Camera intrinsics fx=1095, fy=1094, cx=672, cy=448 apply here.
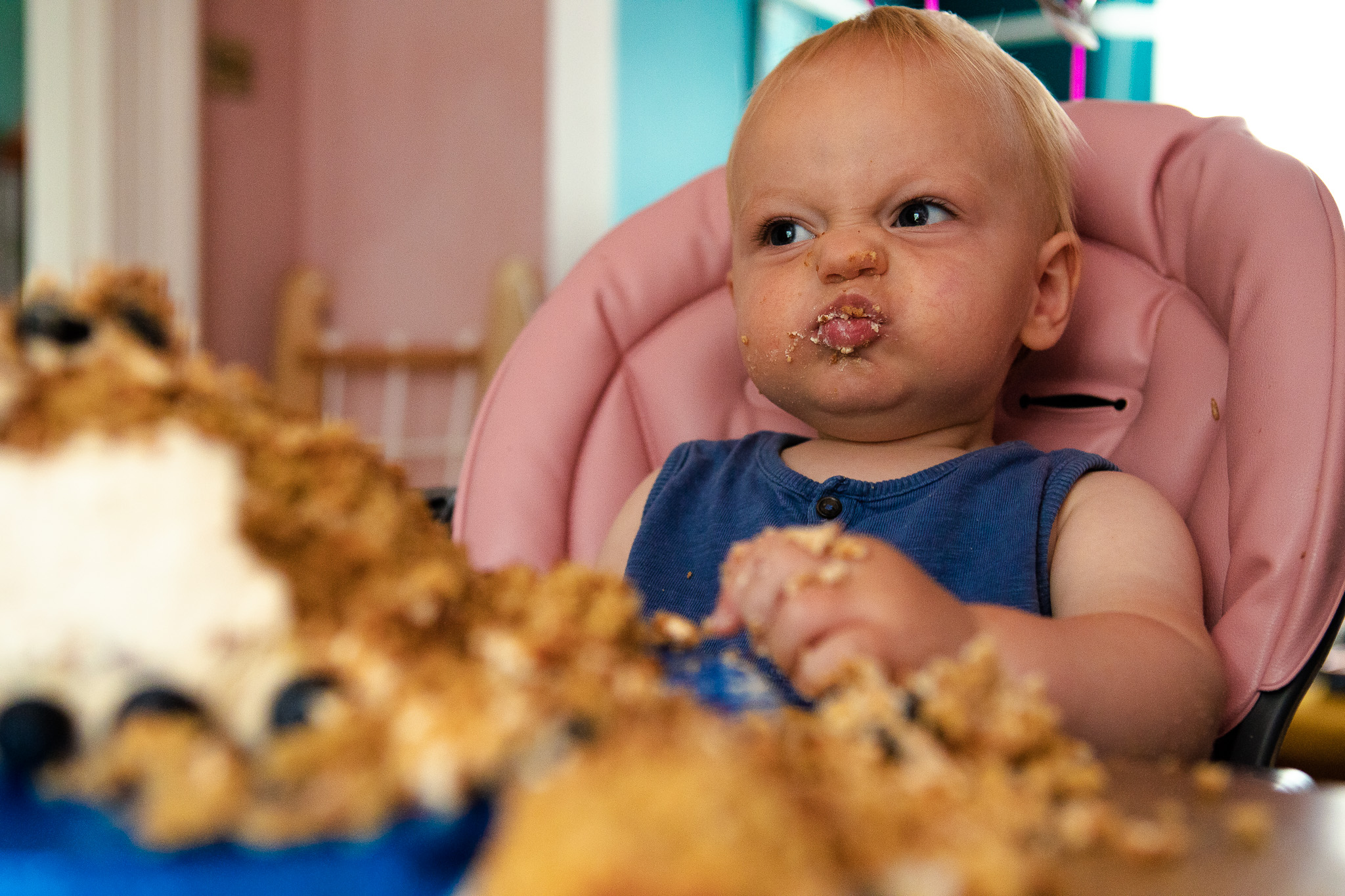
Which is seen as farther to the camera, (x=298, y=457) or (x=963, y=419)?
(x=963, y=419)

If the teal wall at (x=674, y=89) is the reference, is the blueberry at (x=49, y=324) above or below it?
below

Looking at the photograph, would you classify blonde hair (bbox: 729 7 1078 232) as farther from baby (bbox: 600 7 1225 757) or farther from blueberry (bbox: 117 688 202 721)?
blueberry (bbox: 117 688 202 721)

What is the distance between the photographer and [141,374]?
335mm

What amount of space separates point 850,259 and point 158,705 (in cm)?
64

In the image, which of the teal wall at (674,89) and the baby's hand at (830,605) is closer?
the baby's hand at (830,605)

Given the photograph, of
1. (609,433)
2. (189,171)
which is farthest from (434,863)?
(189,171)

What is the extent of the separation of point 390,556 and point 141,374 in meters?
0.09

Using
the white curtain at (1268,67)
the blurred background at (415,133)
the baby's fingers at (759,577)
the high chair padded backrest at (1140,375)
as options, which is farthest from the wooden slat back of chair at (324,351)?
the baby's fingers at (759,577)

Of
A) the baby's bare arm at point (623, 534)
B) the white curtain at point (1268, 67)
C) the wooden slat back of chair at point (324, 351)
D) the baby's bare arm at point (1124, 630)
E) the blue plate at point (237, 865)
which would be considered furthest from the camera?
the wooden slat back of chair at point (324, 351)

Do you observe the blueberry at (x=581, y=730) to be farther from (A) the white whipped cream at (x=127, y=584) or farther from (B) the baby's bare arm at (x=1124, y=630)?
(B) the baby's bare arm at (x=1124, y=630)

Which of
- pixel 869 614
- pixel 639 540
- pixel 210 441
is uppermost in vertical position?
pixel 210 441

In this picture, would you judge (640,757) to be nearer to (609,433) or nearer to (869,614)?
(869,614)

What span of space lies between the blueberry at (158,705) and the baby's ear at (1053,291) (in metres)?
0.78

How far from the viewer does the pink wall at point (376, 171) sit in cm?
246
